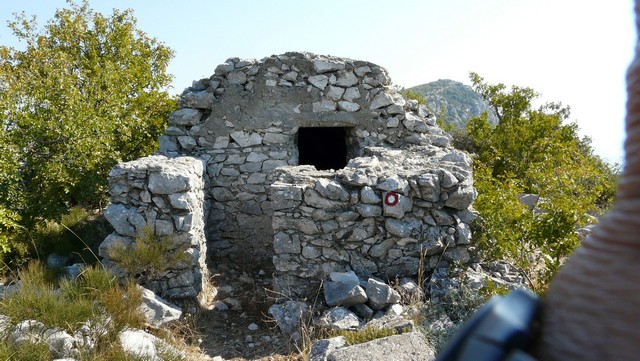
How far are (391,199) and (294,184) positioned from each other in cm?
114

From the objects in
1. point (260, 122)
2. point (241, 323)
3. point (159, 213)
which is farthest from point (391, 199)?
point (260, 122)

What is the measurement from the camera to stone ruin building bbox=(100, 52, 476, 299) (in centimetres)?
533

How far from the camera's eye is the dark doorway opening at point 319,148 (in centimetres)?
1053

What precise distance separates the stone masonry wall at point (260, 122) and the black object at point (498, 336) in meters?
6.63

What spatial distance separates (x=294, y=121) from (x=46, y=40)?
9.31 meters

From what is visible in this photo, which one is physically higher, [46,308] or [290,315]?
[46,308]

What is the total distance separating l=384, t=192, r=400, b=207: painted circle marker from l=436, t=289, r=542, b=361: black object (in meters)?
4.55

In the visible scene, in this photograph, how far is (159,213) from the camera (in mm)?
5562

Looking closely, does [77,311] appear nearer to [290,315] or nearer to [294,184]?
[290,315]

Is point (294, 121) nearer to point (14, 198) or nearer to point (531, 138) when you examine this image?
point (14, 198)

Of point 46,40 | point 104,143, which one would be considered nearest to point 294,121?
point 104,143

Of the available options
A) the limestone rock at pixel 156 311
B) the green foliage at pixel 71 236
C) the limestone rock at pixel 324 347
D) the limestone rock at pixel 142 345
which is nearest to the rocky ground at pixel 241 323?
the limestone rock at pixel 156 311

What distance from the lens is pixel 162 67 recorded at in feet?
45.0

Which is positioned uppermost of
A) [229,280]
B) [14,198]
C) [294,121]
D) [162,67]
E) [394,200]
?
[162,67]
